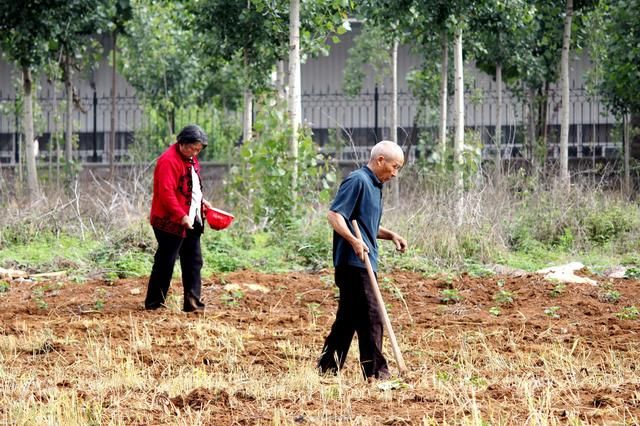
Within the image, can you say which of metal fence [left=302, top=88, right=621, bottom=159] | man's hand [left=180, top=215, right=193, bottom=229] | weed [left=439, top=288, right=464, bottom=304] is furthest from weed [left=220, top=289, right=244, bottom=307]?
metal fence [left=302, top=88, right=621, bottom=159]

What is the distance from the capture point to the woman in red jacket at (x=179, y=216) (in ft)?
→ 36.6

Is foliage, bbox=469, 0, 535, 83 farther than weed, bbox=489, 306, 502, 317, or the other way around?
foliage, bbox=469, 0, 535, 83

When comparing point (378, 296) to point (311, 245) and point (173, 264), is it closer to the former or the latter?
point (173, 264)

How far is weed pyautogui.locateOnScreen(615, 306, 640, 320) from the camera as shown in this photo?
10.8 metres

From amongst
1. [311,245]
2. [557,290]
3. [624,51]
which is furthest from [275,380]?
[624,51]

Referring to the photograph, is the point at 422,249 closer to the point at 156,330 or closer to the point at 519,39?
the point at 156,330

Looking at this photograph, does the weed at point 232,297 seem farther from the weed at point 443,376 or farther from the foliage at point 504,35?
the foliage at point 504,35

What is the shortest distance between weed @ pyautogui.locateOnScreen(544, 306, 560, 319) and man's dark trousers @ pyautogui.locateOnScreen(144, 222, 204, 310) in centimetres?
318

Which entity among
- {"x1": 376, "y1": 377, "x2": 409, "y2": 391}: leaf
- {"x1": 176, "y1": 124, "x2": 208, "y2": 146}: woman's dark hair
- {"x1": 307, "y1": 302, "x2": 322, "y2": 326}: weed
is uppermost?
{"x1": 176, "y1": 124, "x2": 208, "y2": 146}: woman's dark hair

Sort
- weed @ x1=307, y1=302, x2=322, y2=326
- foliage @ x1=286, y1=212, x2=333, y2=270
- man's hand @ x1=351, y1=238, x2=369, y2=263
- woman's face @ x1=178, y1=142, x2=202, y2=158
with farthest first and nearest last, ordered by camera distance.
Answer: foliage @ x1=286, y1=212, x2=333, y2=270
woman's face @ x1=178, y1=142, x2=202, y2=158
weed @ x1=307, y1=302, x2=322, y2=326
man's hand @ x1=351, y1=238, x2=369, y2=263

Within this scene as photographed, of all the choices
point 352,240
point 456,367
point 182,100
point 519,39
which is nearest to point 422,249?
point 456,367

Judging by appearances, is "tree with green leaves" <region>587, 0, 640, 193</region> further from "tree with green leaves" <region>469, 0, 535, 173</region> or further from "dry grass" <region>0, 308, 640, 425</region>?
"dry grass" <region>0, 308, 640, 425</region>

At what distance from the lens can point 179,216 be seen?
11070mm

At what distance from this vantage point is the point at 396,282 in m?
13.1
